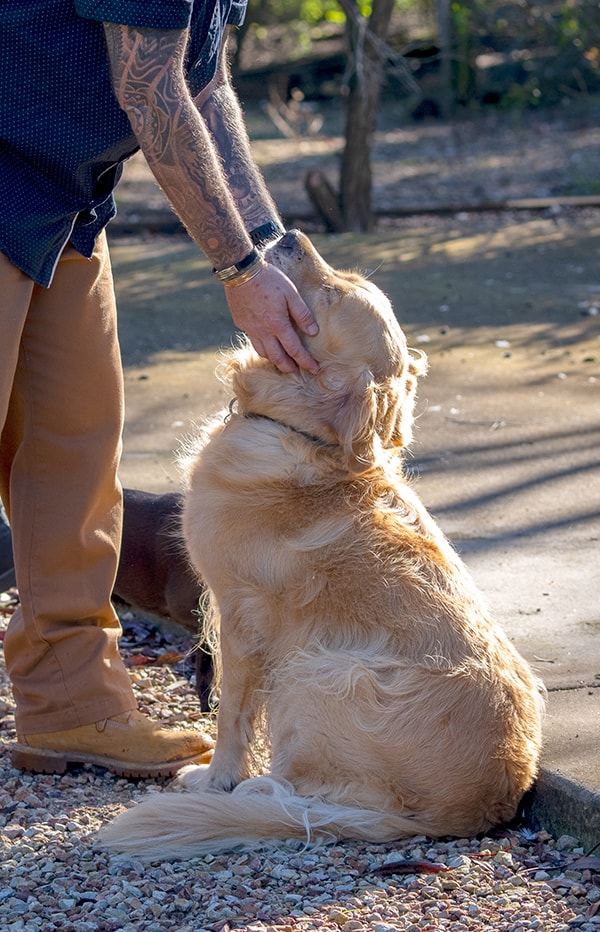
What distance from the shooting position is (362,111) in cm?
1103

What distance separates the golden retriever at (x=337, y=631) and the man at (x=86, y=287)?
0.22 metres

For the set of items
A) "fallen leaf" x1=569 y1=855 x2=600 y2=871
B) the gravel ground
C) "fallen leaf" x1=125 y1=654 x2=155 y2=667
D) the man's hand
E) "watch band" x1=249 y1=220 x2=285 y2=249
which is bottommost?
"fallen leaf" x1=125 y1=654 x2=155 y2=667

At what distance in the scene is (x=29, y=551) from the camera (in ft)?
10.9

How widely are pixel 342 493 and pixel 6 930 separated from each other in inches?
55.0

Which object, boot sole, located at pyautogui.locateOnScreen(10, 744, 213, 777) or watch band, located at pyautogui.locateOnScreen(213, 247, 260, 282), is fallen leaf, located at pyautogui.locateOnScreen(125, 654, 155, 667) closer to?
boot sole, located at pyautogui.locateOnScreen(10, 744, 213, 777)

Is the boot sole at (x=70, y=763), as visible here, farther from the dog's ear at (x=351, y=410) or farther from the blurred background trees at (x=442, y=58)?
the blurred background trees at (x=442, y=58)

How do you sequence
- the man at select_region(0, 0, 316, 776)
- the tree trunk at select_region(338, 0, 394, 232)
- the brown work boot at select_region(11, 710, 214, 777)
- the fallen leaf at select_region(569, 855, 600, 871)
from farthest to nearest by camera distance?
the tree trunk at select_region(338, 0, 394, 232) → the brown work boot at select_region(11, 710, 214, 777) → the fallen leaf at select_region(569, 855, 600, 871) → the man at select_region(0, 0, 316, 776)

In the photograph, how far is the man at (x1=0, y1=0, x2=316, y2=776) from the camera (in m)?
2.71

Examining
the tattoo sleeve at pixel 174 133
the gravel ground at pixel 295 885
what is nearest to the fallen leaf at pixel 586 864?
the gravel ground at pixel 295 885

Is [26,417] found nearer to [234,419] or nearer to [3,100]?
[234,419]

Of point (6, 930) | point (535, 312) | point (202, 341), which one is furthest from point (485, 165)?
point (6, 930)

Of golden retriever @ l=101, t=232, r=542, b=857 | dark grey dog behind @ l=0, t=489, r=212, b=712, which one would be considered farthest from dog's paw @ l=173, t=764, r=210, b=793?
dark grey dog behind @ l=0, t=489, r=212, b=712

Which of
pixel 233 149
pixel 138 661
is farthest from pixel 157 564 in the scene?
pixel 233 149

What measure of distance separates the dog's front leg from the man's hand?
A: 81 centimetres
